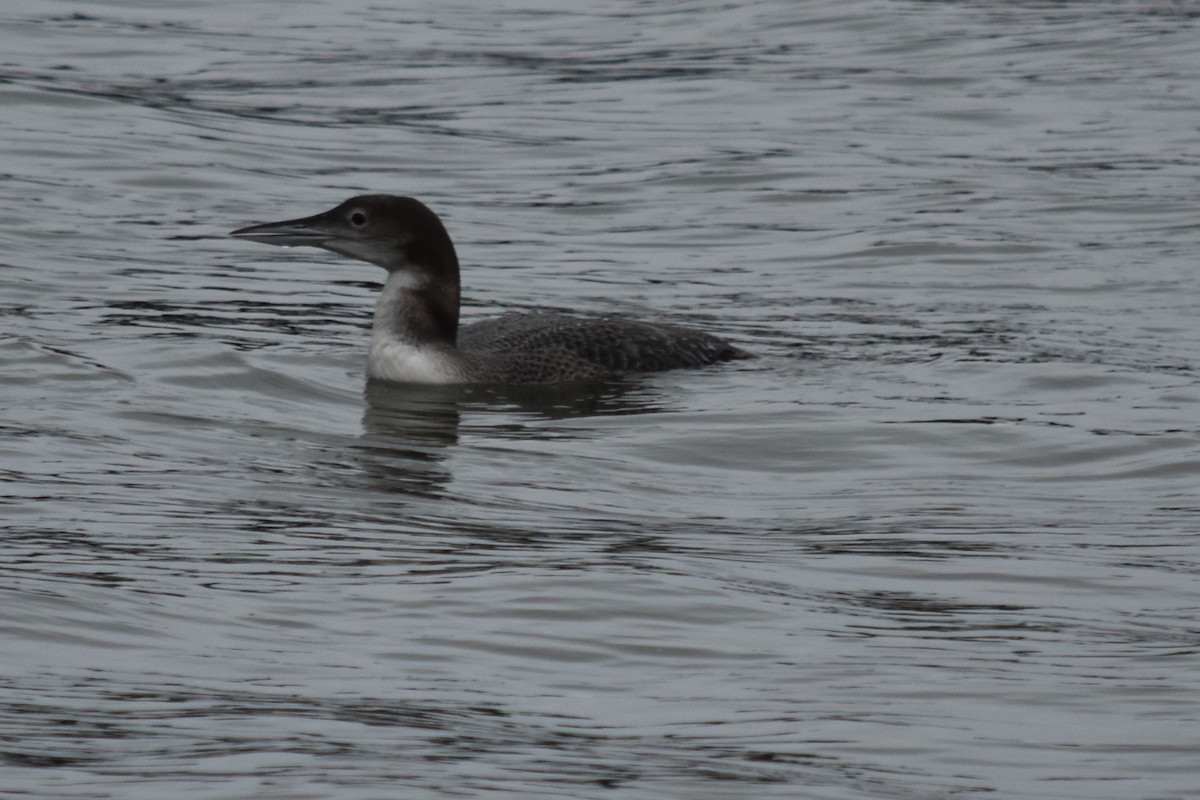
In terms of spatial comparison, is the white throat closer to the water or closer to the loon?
the loon

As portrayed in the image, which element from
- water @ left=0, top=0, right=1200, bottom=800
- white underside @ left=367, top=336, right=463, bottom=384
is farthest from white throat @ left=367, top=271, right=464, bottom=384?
water @ left=0, top=0, right=1200, bottom=800

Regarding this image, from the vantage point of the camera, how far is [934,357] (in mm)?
11594

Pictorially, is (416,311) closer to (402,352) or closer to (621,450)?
(402,352)

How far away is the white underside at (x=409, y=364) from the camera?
1094cm

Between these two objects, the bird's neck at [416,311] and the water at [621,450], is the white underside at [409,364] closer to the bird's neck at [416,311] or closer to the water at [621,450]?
the bird's neck at [416,311]

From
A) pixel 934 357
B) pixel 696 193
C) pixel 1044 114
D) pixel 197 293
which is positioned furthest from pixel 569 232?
pixel 1044 114


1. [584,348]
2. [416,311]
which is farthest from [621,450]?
→ [416,311]

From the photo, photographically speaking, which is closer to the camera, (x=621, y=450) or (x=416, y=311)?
(x=621, y=450)

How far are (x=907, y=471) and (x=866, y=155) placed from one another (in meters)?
9.16

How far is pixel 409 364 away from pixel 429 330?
206mm

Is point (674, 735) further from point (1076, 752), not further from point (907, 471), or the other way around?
point (907, 471)

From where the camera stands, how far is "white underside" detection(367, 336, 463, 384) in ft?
35.9

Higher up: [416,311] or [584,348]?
[416,311]

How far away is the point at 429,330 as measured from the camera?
11031mm
